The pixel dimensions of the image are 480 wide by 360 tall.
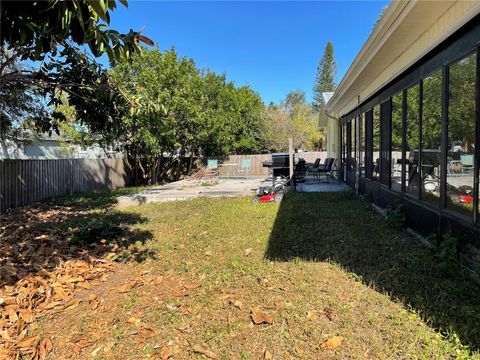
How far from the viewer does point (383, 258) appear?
12.7 ft

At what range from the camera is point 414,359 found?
208 centimetres

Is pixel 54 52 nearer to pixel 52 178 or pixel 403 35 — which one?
pixel 403 35

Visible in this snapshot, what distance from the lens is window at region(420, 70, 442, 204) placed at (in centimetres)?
421

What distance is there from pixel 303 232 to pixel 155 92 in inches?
421

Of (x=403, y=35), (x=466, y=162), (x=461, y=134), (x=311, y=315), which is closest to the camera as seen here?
(x=311, y=315)

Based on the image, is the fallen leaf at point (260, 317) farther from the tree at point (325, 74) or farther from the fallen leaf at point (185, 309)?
the tree at point (325, 74)

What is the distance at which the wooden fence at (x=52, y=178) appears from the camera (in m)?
8.51

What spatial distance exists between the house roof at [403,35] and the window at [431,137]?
0.48 meters

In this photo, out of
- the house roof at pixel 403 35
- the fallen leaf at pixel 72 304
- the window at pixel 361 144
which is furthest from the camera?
the window at pixel 361 144

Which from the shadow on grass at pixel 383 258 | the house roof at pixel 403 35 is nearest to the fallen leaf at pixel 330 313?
the shadow on grass at pixel 383 258

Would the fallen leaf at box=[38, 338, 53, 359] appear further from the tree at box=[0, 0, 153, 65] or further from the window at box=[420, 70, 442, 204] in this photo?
the window at box=[420, 70, 442, 204]

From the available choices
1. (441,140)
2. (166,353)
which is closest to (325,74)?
(441,140)

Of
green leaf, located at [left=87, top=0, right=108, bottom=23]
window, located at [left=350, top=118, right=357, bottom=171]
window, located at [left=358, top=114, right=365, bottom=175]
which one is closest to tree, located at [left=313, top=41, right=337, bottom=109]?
window, located at [left=350, top=118, right=357, bottom=171]

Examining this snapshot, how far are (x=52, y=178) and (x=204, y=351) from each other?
10.2 m
